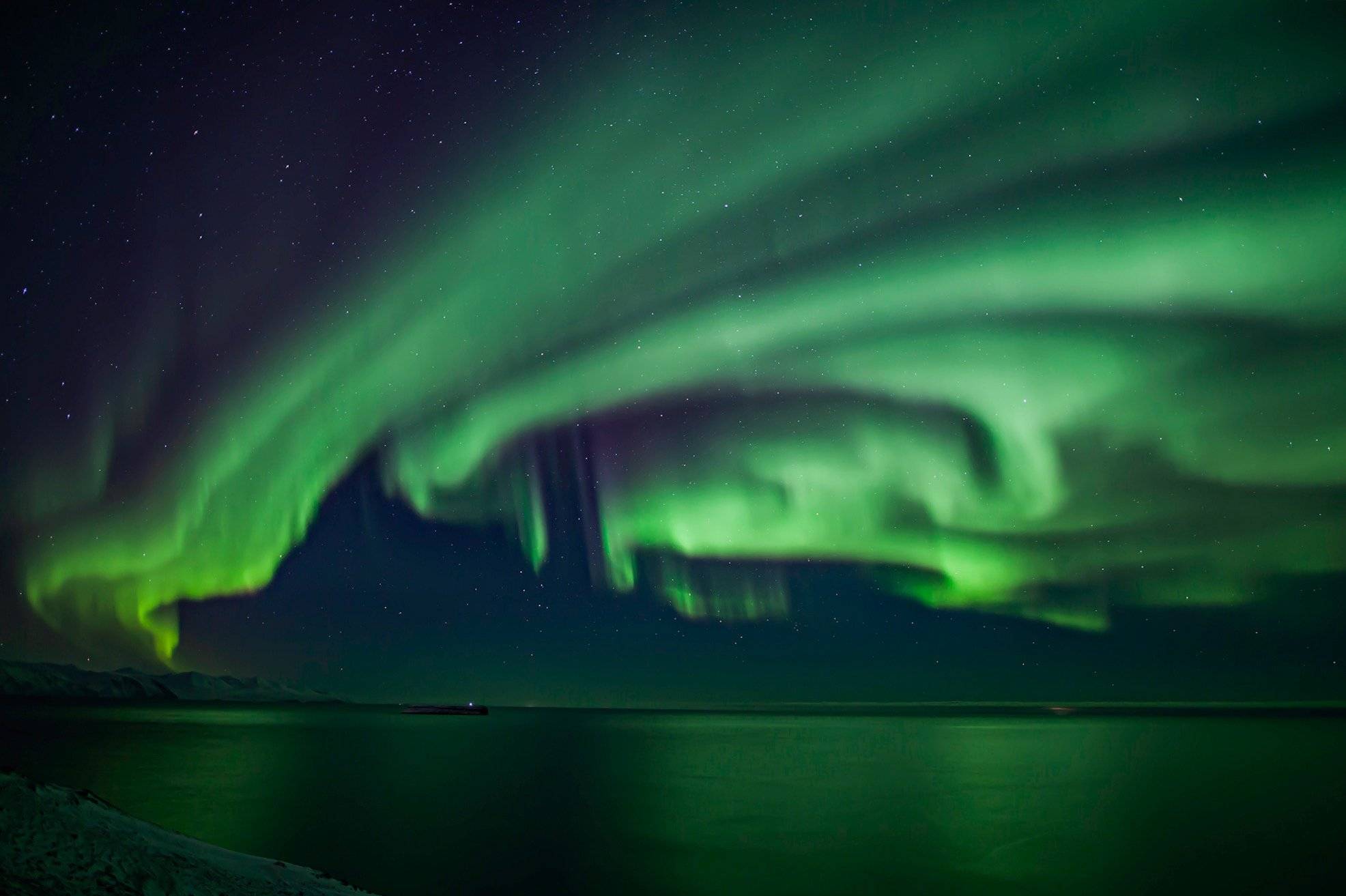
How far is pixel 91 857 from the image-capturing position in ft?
33.9

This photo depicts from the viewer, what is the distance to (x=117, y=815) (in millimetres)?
12859

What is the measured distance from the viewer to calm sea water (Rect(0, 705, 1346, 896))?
21.4 meters

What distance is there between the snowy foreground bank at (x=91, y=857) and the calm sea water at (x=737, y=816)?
7.13 metres

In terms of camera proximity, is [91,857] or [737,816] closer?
[91,857]

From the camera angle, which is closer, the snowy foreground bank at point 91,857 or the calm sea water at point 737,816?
the snowy foreground bank at point 91,857

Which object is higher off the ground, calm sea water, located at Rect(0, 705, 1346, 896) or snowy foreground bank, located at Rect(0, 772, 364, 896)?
snowy foreground bank, located at Rect(0, 772, 364, 896)

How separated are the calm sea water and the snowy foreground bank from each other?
7.13m

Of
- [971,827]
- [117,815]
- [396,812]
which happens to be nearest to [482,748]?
[396,812]

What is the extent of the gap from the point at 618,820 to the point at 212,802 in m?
16.7

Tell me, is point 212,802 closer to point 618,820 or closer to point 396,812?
point 396,812

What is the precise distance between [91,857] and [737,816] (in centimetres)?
2653

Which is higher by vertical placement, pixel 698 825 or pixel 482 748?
pixel 698 825

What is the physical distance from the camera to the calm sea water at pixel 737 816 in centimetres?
2142

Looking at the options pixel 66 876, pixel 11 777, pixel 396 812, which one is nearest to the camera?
pixel 66 876
